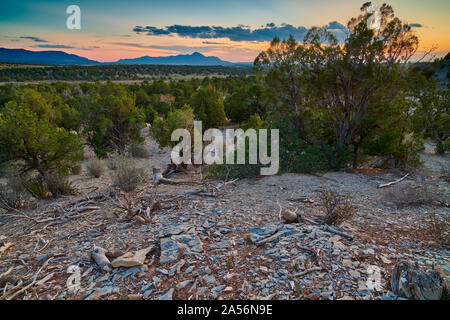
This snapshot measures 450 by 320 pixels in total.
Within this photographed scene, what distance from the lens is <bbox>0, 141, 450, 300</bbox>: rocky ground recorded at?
108 inches

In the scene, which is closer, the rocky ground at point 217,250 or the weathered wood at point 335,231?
the rocky ground at point 217,250

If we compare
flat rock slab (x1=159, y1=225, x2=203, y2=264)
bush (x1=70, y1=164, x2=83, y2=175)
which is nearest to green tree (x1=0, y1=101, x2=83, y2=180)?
bush (x1=70, y1=164, x2=83, y2=175)

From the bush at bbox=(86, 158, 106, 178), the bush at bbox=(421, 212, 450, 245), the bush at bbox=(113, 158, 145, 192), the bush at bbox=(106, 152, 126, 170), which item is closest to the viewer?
the bush at bbox=(421, 212, 450, 245)

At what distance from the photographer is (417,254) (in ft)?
10.7

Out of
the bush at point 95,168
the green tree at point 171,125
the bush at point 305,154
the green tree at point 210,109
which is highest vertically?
the green tree at point 210,109

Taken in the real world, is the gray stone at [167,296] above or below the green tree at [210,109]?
below

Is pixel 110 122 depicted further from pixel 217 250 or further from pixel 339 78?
pixel 217 250

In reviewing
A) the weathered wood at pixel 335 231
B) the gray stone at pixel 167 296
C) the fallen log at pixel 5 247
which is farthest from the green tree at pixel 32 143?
the weathered wood at pixel 335 231

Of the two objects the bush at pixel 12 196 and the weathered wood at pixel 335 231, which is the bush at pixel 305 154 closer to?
the weathered wood at pixel 335 231

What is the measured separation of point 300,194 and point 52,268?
205 inches

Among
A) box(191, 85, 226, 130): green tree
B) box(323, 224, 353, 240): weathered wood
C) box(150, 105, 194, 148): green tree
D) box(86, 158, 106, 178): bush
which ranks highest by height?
box(191, 85, 226, 130): green tree

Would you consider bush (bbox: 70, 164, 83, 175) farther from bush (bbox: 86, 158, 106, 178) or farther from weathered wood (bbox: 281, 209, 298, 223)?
weathered wood (bbox: 281, 209, 298, 223)

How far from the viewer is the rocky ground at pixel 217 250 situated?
2.75 m
